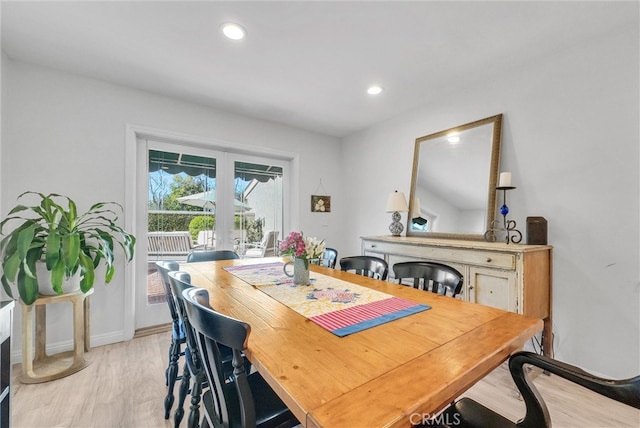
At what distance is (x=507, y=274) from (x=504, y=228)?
1.94 feet

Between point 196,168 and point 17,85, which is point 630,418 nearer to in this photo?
point 196,168

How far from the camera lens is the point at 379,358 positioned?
0.79 meters

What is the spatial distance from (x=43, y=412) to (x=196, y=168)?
2.35 m

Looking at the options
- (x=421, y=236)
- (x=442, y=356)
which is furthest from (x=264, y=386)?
(x=421, y=236)

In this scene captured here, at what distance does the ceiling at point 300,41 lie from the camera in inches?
67.5

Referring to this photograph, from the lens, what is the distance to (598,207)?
197 cm

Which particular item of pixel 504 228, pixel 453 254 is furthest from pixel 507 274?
pixel 504 228

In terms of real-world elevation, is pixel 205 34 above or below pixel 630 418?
above

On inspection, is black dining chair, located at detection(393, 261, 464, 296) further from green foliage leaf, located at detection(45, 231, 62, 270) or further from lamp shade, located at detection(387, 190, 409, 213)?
green foliage leaf, located at detection(45, 231, 62, 270)

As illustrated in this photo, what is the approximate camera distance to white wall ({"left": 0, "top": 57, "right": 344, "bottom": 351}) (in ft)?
7.39

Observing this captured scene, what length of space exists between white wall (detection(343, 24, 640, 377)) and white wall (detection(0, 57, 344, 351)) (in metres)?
3.19

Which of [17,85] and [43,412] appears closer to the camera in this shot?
[43,412]

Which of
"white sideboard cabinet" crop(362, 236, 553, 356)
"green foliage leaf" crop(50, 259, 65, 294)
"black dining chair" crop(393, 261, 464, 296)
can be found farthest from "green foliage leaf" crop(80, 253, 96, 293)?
"white sideboard cabinet" crop(362, 236, 553, 356)

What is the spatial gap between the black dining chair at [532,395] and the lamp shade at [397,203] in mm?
2192
